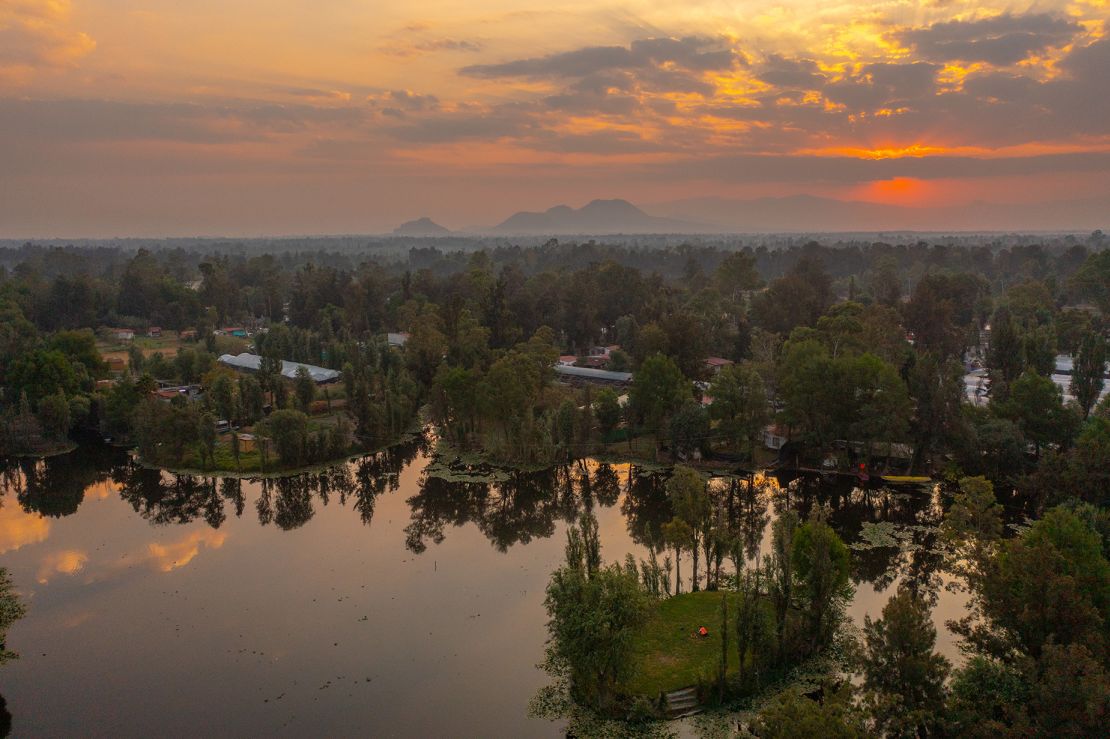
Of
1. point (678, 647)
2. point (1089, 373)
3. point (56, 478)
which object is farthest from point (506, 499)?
point (1089, 373)

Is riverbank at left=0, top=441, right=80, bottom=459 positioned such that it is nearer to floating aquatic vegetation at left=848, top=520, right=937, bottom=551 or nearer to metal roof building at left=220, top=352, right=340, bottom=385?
metal roof building at left=220, top=352, right=340, bottom=385

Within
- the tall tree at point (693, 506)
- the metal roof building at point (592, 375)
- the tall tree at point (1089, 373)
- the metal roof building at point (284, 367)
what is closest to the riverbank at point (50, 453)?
the metal roof building at point (284, 367)

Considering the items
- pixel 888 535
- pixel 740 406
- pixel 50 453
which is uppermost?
pixel 740 406

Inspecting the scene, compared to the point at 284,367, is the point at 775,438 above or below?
below

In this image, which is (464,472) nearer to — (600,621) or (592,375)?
(592,375)

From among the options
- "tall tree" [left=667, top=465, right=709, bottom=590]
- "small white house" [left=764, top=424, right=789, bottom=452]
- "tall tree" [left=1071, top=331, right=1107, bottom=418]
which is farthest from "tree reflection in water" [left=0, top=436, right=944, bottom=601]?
"tall tree" [left=1071, top=331, right=1107, bottom=418]

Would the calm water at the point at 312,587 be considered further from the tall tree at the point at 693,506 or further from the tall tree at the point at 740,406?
the tall tree at the point at 740,406

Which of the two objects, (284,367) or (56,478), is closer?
(56,478)

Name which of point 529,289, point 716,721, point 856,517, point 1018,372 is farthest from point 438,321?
point 716,721
